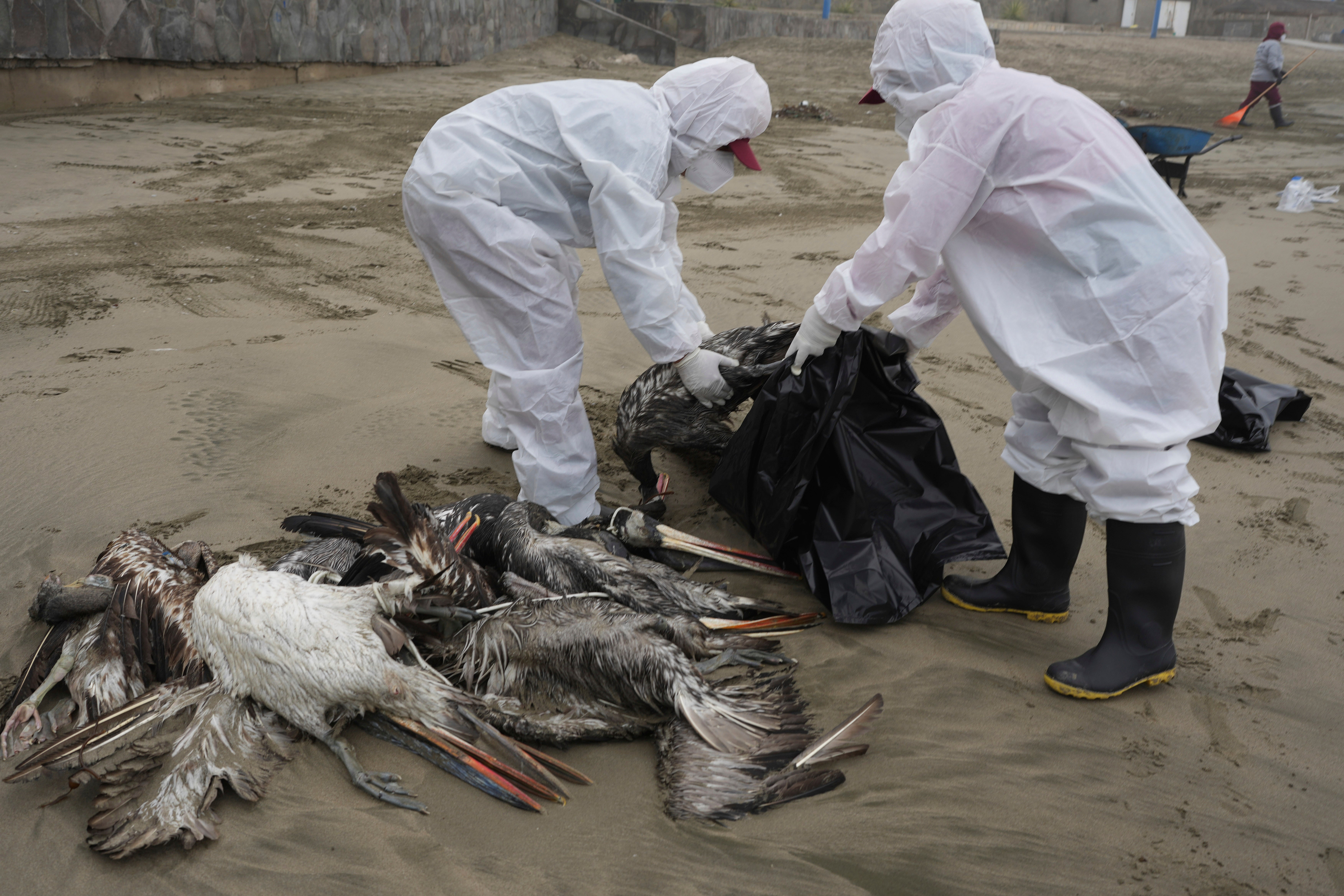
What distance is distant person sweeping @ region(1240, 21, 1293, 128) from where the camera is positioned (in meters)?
12.5

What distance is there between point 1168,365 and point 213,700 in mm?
2371

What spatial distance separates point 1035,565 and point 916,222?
111cm

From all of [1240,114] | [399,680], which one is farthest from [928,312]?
[1240,114]

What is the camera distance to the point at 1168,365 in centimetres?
215

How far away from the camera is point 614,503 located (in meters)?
3.46

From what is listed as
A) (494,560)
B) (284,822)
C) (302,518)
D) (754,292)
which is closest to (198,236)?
(754,292)

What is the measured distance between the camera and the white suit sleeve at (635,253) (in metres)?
2.80

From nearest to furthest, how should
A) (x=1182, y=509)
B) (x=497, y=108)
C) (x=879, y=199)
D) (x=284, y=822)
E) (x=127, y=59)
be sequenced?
1. (x=284, y=822)
2. (x=1182, y=509)
3. (x=497, y=108)
4. (x=879, y=199)
5. (x=127, y=59)

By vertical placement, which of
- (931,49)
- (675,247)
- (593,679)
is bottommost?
(593,679)

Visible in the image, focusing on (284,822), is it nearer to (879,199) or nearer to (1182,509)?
(1182,509)

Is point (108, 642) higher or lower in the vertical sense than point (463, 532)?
lower

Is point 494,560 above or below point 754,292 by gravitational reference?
below

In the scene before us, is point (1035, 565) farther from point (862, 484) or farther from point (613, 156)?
point (613, 156)

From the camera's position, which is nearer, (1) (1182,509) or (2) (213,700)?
(2) (213,700)
